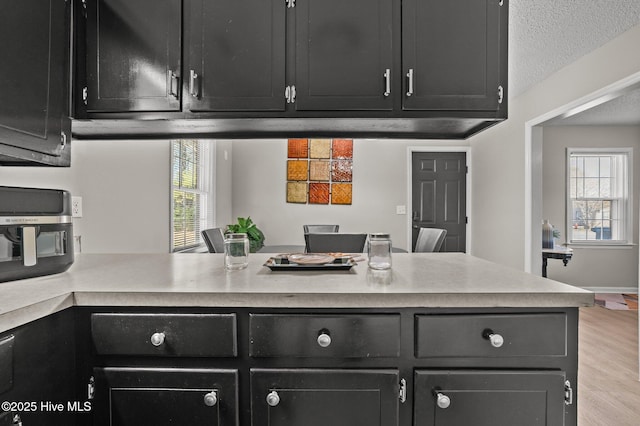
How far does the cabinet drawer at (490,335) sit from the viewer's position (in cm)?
104

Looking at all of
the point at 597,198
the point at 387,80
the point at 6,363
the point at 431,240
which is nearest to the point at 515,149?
the point at 597,198

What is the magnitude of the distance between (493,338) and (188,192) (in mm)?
3313

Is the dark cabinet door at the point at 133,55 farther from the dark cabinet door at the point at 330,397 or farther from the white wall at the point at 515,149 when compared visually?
the white wall at the point at 515,149

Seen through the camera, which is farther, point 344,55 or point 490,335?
point 344,55

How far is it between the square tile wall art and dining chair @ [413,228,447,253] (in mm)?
2739

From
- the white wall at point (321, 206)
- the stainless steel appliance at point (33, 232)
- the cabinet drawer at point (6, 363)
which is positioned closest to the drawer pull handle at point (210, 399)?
the cabinet drawer at point (6, 363)

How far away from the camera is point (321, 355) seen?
41.3 inches

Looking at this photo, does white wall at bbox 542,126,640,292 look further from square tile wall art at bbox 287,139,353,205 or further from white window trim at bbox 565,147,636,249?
square tile wall art at bbox 287,139,353,205

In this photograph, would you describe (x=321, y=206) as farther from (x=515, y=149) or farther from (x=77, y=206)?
(x=77, y=206)

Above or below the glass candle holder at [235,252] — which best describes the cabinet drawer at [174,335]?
A: below

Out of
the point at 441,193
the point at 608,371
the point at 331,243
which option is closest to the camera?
the point at 331,243

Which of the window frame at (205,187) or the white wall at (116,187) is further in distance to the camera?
the window frame at (205,187)

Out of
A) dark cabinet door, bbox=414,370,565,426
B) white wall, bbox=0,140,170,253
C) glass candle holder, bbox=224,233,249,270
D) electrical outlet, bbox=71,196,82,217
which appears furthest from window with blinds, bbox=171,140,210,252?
dark cabinet door, bbox=414,370,565,426

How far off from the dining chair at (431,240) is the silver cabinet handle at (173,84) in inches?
75.5
